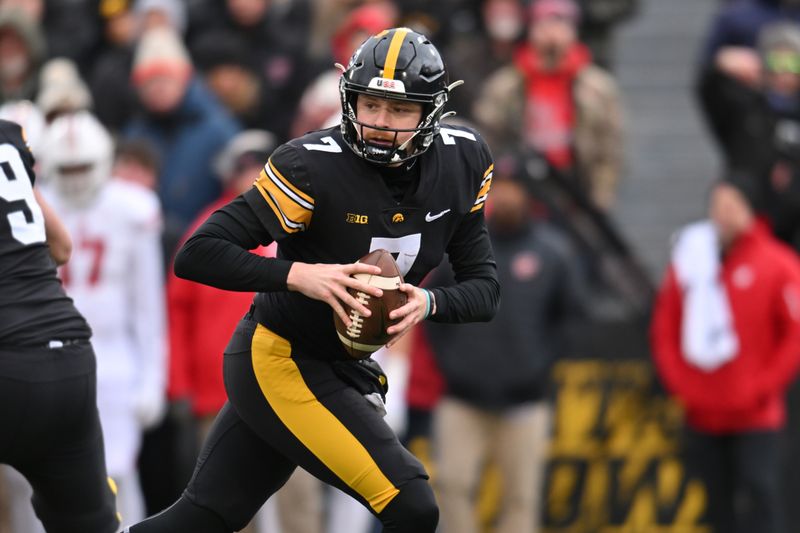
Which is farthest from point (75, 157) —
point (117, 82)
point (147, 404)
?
point (117, 82)

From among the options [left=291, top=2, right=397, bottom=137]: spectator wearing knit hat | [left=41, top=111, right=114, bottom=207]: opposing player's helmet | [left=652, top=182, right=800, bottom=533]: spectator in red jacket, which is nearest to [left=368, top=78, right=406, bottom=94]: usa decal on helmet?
[left=41, top=111, right=114, bottom=207]: opposing player's helmet

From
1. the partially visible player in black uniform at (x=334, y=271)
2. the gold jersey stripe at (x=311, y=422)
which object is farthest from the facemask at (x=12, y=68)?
the gold jersey stripe at (x=311, y=422)

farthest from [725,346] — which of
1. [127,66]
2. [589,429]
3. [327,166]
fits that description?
[327,166]

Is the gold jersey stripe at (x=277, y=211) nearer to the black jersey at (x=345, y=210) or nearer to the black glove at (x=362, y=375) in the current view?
the black jersey at (x=345, y=210)

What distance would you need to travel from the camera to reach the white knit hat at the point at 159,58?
31.8 feet

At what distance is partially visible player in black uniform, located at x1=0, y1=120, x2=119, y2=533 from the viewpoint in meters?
5.53

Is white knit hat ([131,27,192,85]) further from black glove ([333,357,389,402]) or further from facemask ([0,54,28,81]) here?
black glove ([333,357,389,402])

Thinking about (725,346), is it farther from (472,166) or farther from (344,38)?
(472,166)

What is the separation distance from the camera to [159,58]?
32.1ft

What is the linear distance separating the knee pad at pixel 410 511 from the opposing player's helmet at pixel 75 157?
3686 millimetres

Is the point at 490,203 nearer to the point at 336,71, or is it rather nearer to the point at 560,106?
the point at 560,106

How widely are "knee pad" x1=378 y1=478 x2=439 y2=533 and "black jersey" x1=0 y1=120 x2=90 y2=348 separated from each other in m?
1.36

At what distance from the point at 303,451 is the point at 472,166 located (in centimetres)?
115

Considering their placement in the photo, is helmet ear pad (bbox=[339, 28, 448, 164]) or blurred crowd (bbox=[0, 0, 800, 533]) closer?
helmet ear pad (bbox=[339, 28, 448, 164])
